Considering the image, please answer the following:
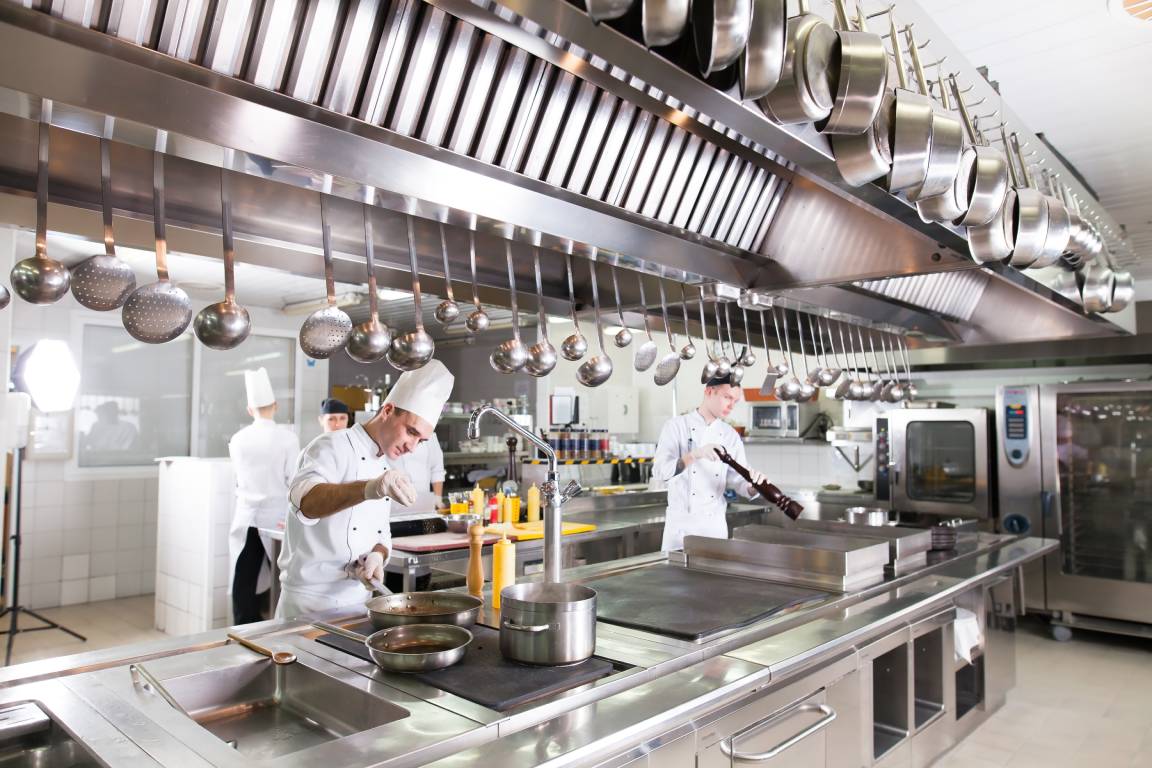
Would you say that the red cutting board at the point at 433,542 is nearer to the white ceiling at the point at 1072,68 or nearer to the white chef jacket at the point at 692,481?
the white chef jacket at the point at 692,481

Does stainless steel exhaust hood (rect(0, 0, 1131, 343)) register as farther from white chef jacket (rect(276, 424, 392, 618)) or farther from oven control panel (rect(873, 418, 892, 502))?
oven control panel (rect(873, 418, 892, 502))

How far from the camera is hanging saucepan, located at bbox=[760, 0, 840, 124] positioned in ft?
4.69

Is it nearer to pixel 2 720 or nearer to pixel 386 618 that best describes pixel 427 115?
pixel 386 618

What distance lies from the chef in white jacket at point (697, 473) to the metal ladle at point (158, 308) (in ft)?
9.76

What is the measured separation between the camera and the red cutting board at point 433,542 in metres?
3.79

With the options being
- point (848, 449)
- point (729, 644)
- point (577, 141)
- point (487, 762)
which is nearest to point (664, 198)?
point (577, 141)

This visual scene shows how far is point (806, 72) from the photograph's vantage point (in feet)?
4.70

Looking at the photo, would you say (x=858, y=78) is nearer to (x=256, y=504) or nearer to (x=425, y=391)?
(x=425, y=391)

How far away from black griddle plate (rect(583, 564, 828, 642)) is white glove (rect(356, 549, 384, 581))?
28.7 inches

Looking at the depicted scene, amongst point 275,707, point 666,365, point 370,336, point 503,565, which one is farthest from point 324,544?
point 666,365

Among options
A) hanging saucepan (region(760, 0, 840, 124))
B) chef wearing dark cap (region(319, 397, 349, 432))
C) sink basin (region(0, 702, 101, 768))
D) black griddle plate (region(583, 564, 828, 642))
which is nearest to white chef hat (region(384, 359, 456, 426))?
black griddle plate (region(583, 564, 828, 642))

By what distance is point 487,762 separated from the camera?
1305mm

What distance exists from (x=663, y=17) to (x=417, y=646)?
1.49m

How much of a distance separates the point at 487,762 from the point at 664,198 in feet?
6.11
